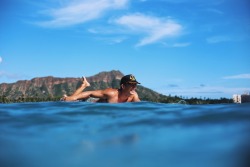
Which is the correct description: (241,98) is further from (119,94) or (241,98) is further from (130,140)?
(130,140)

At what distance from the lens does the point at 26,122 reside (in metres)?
9.40

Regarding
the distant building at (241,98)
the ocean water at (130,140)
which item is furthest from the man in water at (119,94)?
the distant building at (241,98)

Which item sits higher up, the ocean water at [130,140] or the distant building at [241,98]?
the distant building at [241,98]

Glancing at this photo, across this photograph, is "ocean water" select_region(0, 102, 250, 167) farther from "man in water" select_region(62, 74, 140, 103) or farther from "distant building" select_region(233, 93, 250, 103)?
"distant building" select_region(233, 93, 250, 103)

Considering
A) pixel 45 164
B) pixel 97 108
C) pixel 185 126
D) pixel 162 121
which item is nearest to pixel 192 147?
pixel 185 126

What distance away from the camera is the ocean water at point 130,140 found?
6797mm

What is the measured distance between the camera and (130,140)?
7543 millimetres

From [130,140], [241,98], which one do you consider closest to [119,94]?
[130,140]

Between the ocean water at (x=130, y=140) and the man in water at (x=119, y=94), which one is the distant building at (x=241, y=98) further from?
the ocean water at (x=130, y=140)

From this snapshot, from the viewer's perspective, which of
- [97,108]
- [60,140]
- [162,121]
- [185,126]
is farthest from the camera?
[97,108]

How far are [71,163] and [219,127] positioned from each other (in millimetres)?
3612

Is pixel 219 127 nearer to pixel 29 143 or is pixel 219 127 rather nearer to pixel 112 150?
pixel 112 150

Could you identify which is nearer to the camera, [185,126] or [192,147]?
[192,147]

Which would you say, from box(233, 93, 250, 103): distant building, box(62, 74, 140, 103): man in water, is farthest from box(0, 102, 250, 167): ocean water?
box(233, 93, 250, 103): distant building
